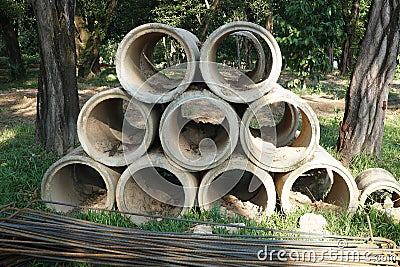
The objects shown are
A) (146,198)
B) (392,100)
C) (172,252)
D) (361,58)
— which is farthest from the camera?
(392,100)

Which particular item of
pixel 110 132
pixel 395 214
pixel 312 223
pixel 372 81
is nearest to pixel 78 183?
pixel 110 132

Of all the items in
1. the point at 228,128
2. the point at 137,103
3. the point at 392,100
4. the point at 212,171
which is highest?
the point at 137,103

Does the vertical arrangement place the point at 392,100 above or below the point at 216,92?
below

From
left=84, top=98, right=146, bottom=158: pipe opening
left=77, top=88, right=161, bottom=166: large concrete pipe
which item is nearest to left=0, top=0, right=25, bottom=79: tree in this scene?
left=84, top=98, right=146, bottom=158: pipe opening

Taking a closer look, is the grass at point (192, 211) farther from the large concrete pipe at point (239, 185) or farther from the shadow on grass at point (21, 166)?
the large concrete pipe at point (239, 185)

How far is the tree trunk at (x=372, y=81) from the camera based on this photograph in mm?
4207

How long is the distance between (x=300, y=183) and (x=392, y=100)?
6540mm

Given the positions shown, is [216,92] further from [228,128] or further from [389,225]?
[389,225]

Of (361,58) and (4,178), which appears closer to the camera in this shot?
(4,178)

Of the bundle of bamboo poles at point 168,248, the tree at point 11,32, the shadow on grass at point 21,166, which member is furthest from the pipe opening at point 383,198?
the tree at point 11,32

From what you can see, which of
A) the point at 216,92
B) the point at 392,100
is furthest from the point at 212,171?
the point at 392,100

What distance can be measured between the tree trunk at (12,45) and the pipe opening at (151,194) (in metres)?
11.2

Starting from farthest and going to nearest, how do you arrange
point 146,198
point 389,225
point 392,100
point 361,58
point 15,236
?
1. point 392,100
2. point 361,58
3. point 146,198
4. point 389,225
5. point 15,236

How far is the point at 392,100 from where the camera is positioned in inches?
372
